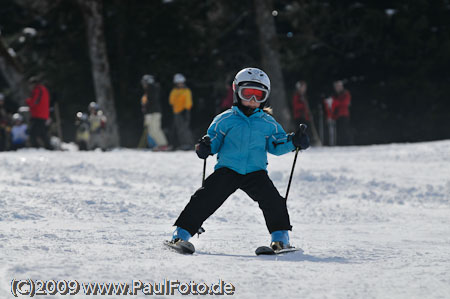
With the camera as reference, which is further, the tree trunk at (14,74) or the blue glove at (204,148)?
the tree trunk at (14,74)

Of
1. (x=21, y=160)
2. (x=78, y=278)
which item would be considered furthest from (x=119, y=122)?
(x=78, y=278)

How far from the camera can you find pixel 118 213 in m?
6.44

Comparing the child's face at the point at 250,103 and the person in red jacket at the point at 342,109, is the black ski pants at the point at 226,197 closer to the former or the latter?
the child's face at the point at 250,103

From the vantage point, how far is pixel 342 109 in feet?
51.3

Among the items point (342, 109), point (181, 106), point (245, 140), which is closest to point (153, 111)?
point (181, 106)

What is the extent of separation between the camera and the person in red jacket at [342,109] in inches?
612

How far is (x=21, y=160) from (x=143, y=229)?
18.2 feet

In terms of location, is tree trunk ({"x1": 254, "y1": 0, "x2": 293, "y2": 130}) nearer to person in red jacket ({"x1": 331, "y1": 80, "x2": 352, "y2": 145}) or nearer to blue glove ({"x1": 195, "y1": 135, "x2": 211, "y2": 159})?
person in red jacket ({"x1": 331, "y1": 80, "x2": 352, "y2": 145})

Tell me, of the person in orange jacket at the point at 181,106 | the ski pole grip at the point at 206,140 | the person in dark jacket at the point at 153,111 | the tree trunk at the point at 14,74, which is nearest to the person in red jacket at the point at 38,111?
the person in dark jacket at the point at 153,111

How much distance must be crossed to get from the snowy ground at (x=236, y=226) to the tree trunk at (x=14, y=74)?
26.3 feet

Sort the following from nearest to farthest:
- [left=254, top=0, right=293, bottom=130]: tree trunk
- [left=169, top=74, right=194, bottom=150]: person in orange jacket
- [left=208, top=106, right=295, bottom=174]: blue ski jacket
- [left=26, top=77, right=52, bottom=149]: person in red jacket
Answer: [left=208, top=106, right=295, bottom=174]: blue ski jacket → [left=26, top=77, right=52, bottom=149]: person in red jacket → [left=169, top=74, right=194, bottom=150]: person in orange jacket → [left=254, top=0, right=293, bottom=130]: tree trunk

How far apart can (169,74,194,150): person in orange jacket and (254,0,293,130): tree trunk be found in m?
3.84

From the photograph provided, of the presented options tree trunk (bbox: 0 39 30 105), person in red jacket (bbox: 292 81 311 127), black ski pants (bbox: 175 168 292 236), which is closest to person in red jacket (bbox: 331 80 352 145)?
person in red jacket (bbox: 292 81 311 127)

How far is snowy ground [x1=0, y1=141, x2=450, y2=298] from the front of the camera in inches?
134
